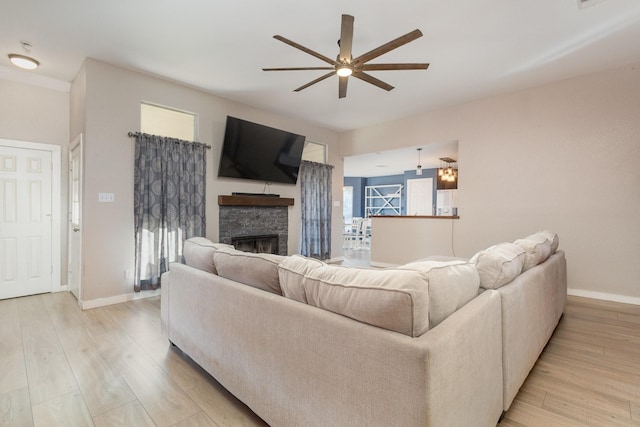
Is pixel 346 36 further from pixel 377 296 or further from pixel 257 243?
pixel 257 243

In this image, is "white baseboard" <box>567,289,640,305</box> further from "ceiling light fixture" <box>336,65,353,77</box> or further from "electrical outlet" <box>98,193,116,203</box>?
"electrical outlet" <box>98,193,116,203</box>

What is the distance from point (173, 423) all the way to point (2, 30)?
12.4 ft

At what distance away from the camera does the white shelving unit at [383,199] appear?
11.4 metres

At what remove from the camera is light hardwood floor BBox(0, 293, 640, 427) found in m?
1.53

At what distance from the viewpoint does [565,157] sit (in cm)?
382

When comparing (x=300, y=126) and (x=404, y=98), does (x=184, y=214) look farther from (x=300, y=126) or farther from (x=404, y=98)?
(x=404, y=98)

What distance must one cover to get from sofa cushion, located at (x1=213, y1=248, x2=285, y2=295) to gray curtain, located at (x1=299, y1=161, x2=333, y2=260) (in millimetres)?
3732

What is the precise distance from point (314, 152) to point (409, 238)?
8.18 feet

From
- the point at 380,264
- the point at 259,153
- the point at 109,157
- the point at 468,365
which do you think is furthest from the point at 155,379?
the point at 380,264

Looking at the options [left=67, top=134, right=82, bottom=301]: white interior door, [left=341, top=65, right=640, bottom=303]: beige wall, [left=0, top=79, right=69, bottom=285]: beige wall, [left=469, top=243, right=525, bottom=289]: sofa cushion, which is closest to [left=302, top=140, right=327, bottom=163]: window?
[left=341, top=65, right=640, bottom=303]: beige wall

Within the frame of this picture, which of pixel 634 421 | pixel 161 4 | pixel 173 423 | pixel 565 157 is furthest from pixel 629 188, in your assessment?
pixel 161 4

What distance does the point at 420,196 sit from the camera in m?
10.1

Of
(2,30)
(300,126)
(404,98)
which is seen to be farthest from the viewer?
(300,126)

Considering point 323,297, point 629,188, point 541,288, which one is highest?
point 629,188
